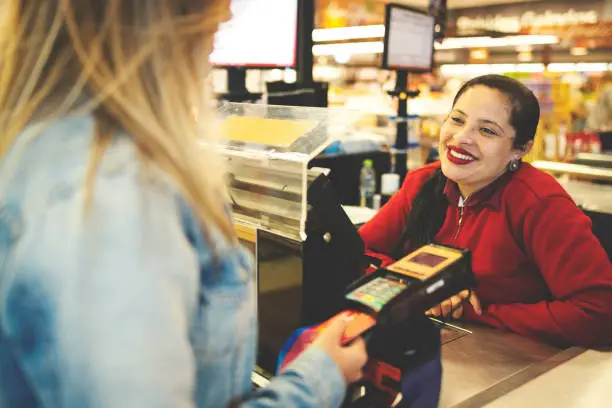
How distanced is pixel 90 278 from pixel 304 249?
84cm

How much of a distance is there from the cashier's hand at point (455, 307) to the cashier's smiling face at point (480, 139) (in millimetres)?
403

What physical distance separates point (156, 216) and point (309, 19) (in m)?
3.04

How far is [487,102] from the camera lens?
188cm

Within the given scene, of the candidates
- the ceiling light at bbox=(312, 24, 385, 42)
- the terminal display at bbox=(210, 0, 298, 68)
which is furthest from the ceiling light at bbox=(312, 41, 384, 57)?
the terminal display at bbox=(210, 0, 298, 68)

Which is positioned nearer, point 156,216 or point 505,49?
point 156,216

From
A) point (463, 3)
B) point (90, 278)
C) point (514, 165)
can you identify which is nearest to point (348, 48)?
point (463, 3)

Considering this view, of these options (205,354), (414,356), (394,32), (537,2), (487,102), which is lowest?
(414,356)

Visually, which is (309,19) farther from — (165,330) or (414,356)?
(165,330)

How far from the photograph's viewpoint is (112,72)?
63 cm

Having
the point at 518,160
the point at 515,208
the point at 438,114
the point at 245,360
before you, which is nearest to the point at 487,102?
the point at 518,160

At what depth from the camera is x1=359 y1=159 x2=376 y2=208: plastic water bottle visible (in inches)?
152

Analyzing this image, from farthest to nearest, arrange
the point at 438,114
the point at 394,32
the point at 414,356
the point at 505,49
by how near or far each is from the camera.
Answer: the point at 505,49 → the point at 438,114 → the point at 394,32 → the point at 414,356

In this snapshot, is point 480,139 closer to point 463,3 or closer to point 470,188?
Result: point 470,188

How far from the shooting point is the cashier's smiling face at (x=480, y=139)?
74.0 inches
